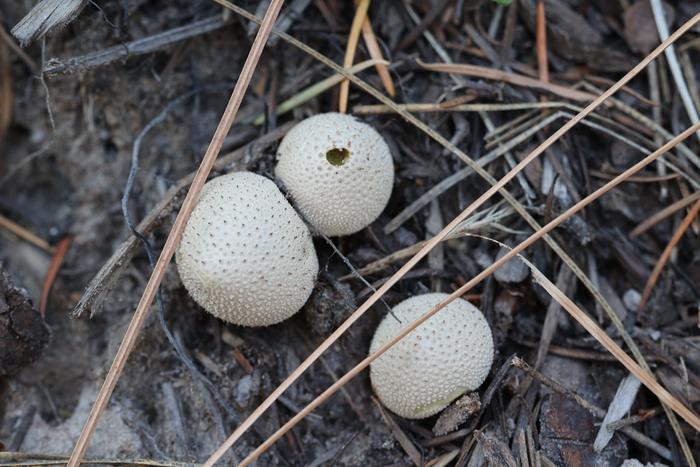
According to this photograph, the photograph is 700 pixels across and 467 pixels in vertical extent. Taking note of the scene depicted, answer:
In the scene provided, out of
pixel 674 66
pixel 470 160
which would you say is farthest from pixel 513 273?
pixel 674 66

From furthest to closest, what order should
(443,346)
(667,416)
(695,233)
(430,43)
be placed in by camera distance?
(430,43), (695,233), (667,416), (443,346)

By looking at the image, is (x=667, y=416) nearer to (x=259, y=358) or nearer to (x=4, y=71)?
(x=259, y=358)

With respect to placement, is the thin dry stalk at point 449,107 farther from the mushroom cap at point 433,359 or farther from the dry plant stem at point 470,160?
the mushroom cap at point 433,359

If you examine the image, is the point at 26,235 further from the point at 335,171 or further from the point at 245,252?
the point at 335,171

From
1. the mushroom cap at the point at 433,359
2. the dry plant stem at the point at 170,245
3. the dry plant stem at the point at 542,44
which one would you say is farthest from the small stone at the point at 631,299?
the dry plant stem at the point at 170,245

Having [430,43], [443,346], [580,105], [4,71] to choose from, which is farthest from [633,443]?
[4,71]
